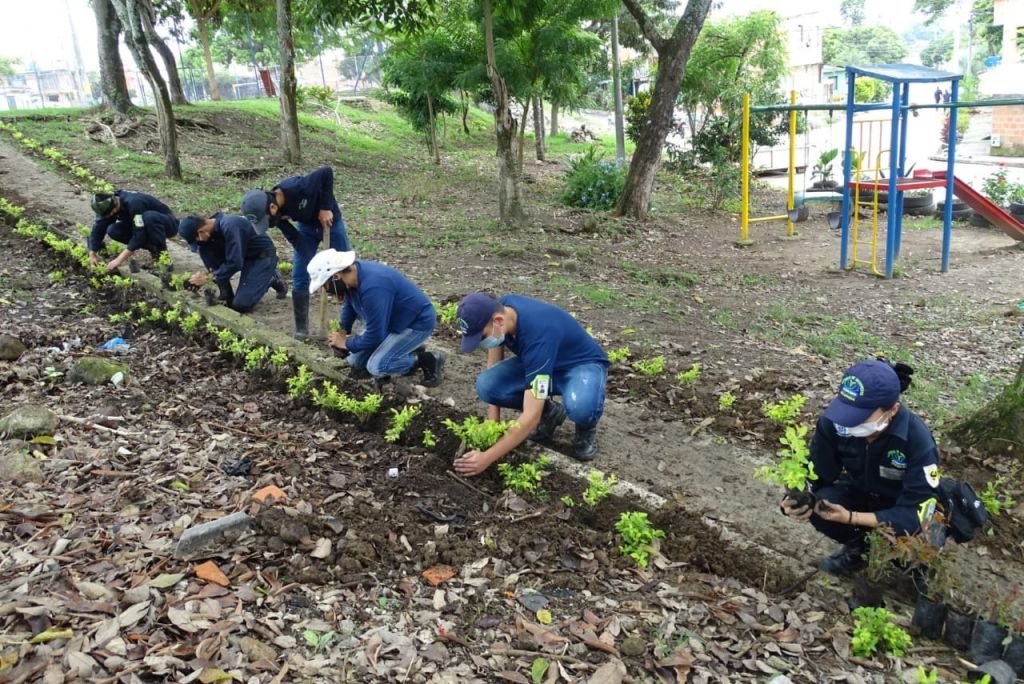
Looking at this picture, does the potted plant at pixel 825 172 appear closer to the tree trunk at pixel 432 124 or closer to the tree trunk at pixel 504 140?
the tree trunk at pixel 504 140

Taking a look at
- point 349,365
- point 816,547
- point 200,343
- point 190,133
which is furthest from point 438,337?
point 190,133

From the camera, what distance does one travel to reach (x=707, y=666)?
10.0 ft

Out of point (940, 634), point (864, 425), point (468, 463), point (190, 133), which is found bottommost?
point (940, 634)

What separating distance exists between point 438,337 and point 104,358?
2.79 m

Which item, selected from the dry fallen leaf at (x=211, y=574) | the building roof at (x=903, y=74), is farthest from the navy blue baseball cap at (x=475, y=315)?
the building roof at (x=903, y=74)

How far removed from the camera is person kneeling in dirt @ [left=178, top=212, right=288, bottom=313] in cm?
714

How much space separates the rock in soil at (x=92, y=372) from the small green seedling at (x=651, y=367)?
3.99 m

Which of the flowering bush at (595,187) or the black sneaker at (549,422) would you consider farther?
the flowering bush at (595,187)

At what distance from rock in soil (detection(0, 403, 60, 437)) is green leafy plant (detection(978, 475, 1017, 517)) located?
5.28 m

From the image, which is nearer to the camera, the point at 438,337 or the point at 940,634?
the point at 940,634

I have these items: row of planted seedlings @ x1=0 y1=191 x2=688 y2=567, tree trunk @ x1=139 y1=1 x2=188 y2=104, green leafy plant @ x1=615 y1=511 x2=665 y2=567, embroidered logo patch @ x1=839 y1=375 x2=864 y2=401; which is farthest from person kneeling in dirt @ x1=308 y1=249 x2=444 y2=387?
tree trunk @ x1=139 y1=1 x2=188 y2=104

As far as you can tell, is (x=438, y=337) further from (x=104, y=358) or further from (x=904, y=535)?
(x=904, y=535)

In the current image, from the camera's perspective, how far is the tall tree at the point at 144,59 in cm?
1283

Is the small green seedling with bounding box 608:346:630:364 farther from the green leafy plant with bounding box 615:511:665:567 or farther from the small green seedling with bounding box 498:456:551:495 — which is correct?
the green leafy plant with bounding box 615:511:665:567
